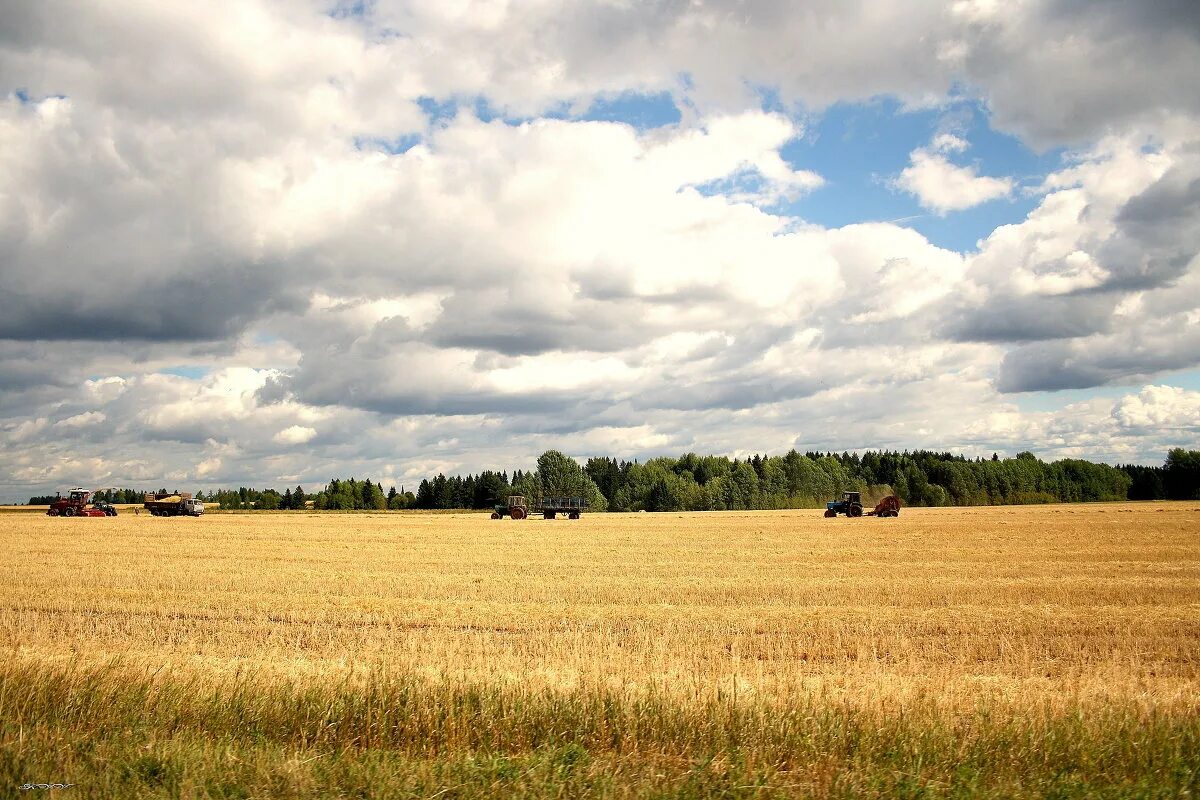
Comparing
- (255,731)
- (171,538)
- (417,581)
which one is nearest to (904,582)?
(417,581)

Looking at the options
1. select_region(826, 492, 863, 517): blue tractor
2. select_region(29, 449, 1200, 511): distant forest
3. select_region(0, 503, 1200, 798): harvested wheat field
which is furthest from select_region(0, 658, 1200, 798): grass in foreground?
select_region(29, 449, 1200, 511): distant forest

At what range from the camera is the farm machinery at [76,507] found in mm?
77250

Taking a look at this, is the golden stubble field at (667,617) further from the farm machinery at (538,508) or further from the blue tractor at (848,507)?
the farm machinery at (538,508)

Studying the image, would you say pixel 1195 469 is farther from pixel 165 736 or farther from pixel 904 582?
pixel 165 736

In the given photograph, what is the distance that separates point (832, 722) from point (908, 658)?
631 centimetres

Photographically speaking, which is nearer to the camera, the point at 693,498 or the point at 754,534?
the point at 754,534

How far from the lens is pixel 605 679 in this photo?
33.7ft

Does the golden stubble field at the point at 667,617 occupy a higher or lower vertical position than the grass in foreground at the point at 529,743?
lower

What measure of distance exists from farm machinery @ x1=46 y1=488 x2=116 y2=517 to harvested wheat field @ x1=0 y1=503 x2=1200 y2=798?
56.2m

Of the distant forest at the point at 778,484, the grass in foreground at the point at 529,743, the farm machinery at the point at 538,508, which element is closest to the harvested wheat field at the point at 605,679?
the grass in foreground at the point at 529,743

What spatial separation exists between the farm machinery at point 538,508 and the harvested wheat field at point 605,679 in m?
44.6

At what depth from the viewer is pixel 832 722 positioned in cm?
816

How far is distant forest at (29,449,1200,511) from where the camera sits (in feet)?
489

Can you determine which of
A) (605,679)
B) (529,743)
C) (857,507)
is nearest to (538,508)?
(857,507)
